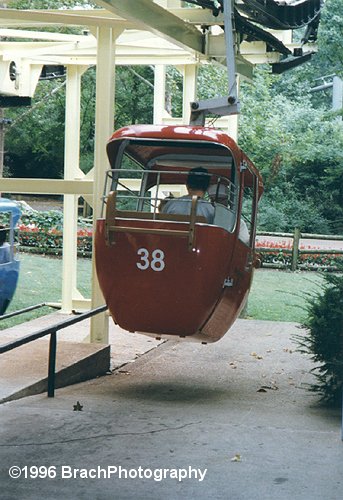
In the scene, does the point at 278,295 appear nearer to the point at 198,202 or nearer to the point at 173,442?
the point at 198,202

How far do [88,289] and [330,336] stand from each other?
47.5ft

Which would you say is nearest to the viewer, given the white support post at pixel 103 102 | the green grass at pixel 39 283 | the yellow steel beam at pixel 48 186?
the white support post at pixel 103 102

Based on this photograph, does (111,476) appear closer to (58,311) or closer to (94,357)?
(94,357)

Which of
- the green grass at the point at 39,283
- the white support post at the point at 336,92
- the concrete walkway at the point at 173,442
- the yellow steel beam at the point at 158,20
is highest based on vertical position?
the white support post at the point at 336,92

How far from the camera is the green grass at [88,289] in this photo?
2055cm

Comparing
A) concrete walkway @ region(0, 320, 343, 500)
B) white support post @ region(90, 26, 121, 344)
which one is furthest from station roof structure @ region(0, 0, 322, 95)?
concrete walkway @ region(0, 320, 343, 500)

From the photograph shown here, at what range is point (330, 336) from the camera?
971 centimetres

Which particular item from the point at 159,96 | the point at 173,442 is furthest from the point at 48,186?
the point at 173,442

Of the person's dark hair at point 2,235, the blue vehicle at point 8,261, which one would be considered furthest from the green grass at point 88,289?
the person's dark hair at point 2,235

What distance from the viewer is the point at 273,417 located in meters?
9.20

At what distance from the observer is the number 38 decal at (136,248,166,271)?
9680 mm

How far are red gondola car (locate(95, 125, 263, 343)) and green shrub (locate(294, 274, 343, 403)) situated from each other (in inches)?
37.3

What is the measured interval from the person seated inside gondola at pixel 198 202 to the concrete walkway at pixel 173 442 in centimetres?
184

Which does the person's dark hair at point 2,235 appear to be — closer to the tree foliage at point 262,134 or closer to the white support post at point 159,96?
the white support post at point 159,96
